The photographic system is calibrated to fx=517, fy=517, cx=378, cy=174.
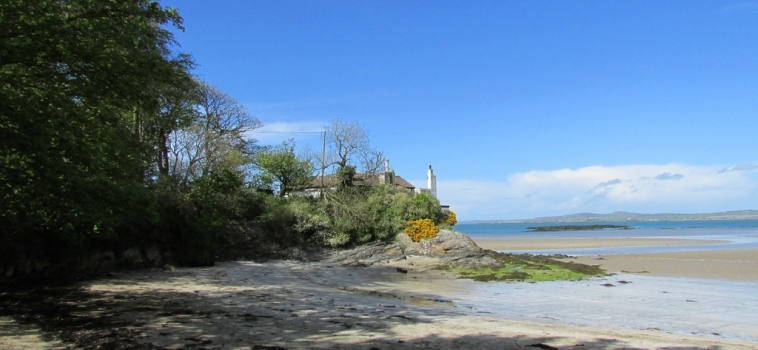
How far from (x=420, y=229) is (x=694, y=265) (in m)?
12.6

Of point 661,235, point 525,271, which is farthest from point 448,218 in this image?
point 661,235

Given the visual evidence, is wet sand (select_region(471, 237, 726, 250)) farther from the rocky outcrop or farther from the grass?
the grass

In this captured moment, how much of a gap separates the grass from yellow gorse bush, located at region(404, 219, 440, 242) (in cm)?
353

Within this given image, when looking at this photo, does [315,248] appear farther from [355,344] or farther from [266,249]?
[355,344]

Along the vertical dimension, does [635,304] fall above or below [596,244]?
below

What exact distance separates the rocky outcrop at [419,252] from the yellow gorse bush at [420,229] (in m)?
0.22

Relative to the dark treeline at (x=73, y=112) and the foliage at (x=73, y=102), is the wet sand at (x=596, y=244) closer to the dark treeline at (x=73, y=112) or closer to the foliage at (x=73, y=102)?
the dark treeline at (x=73, y=112)

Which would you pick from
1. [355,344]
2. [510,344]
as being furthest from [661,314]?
[355,344]

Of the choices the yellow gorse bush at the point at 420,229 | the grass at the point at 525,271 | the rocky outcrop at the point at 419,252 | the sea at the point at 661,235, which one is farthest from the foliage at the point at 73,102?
the sea at the point at 661,235

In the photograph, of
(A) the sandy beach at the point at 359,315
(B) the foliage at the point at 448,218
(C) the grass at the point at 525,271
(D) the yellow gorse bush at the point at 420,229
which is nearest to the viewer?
(A) the sandy beach at the point at 359,315

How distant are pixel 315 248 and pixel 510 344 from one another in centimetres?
1841

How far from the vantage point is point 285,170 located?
31.3m

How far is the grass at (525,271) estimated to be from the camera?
62.1 ft

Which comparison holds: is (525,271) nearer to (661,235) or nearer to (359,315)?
(359,315)
